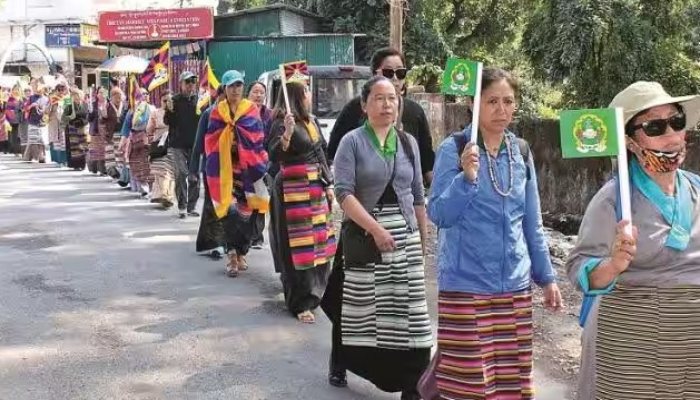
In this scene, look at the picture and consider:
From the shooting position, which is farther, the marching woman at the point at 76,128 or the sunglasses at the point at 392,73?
the marching woman at the point at 76,128

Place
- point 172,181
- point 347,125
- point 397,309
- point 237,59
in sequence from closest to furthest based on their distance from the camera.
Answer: point 397,309 → point 347,125 → point 172,181 → point 237,59

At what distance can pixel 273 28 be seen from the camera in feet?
87.6

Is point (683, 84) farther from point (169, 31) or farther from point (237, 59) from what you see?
point (169, 31)

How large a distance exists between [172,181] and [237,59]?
14.5 metres

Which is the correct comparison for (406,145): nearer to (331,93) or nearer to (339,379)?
(339,379)

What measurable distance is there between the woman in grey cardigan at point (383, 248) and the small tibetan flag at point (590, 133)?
1.93 metres

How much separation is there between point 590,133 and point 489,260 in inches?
45.9

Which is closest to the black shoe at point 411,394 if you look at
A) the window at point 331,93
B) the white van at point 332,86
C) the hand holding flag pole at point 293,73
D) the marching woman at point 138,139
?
the hand holding flag pole at point 293,73

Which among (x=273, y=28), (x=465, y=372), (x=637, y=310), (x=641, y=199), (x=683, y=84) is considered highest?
(x=273, y=28)

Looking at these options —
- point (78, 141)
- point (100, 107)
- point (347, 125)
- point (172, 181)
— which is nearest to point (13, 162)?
point (78, 141)

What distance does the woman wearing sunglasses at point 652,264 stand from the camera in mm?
2865

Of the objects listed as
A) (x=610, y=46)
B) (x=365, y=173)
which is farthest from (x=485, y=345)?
(x=610, y=46)

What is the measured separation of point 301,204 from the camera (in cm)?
646

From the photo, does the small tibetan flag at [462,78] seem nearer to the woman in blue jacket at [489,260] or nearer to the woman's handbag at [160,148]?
the woman in blue jacket at [489,260]
